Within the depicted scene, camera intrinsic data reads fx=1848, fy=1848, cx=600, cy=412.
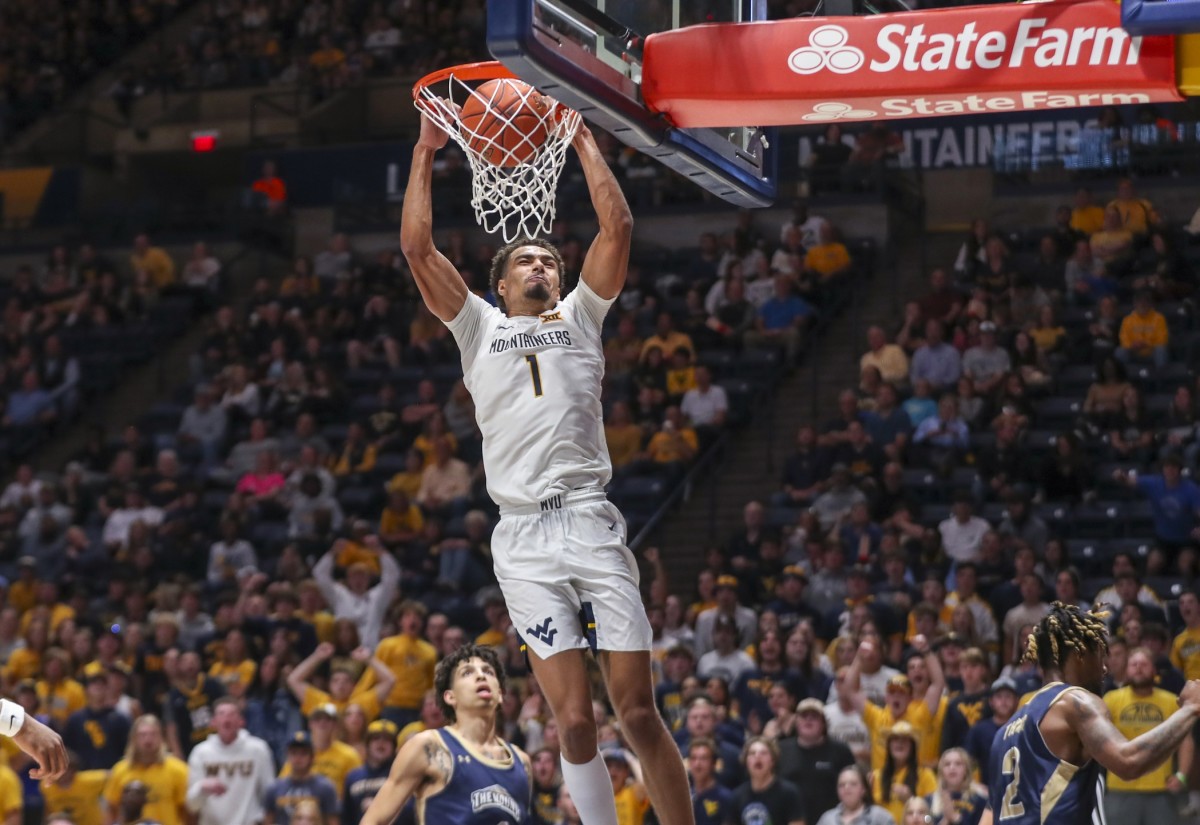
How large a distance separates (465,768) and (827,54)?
3.61m

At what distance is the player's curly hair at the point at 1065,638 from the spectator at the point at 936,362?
861 centimetres

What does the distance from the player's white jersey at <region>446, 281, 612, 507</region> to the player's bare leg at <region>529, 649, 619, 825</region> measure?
0.60 meters

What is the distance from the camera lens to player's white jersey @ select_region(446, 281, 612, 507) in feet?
21.9

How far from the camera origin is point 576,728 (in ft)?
21.2

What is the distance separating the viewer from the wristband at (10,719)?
6.07m

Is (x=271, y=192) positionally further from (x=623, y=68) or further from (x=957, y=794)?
(x=623, y=68)

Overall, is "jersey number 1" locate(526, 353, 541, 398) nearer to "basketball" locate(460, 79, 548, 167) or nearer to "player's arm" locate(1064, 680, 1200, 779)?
"basketball" locate(460, 79, 548, 167)

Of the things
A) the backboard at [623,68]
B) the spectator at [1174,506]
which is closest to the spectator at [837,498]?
the spectator at [1174,506]

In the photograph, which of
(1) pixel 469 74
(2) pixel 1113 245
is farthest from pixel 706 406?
(1) pixel 469 74

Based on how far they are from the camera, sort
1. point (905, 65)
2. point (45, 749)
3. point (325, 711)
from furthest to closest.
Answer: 1. point (325, 711)
2. point (905, 65)
3. point (45, 749)

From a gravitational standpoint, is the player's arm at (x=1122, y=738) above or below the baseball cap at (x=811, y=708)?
above

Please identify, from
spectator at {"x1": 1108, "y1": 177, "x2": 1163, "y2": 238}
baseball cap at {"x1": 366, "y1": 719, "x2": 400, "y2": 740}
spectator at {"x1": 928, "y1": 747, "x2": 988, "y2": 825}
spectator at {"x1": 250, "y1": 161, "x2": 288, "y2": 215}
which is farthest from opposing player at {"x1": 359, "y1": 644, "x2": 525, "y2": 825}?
spectator at {"x1": 250, "y1": 161, "x2": 288, "y2": 215}

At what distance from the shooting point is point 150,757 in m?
12.6

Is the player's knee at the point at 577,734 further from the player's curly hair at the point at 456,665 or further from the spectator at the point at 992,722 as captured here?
the spectator at the point at 992,722
